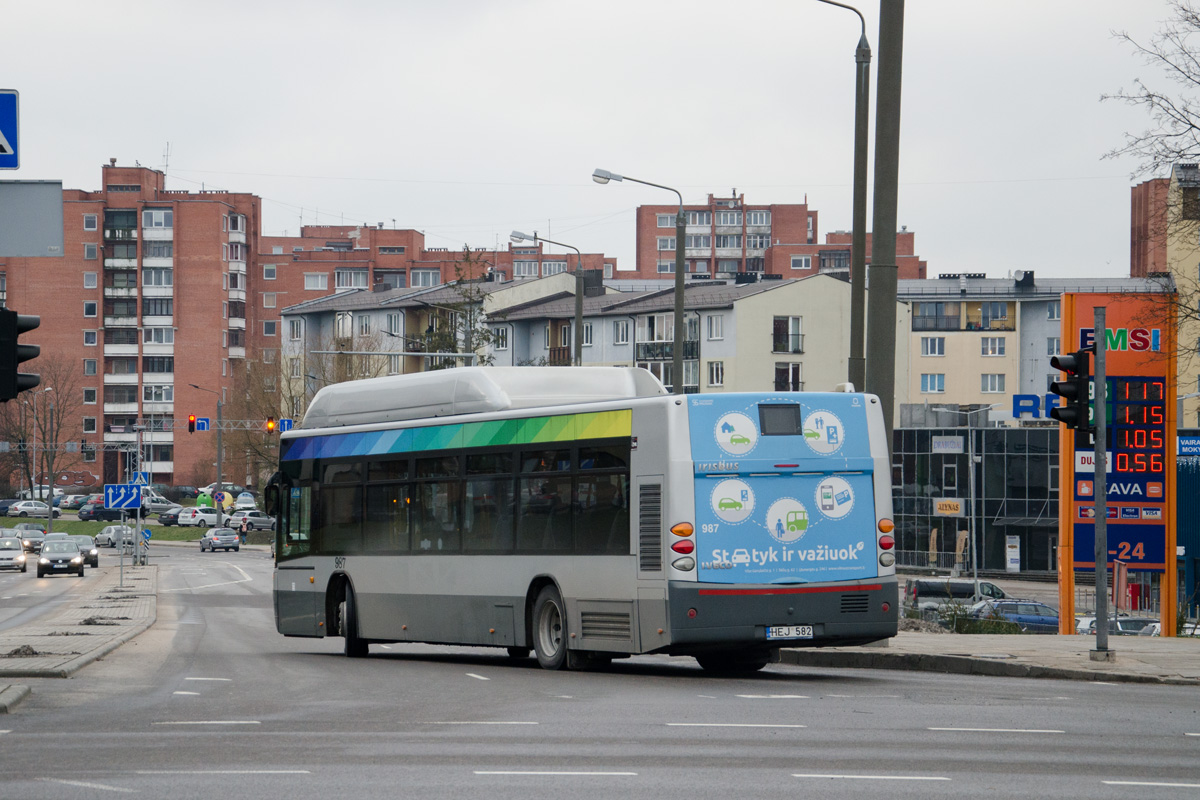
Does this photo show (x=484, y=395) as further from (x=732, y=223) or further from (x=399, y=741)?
(x=732, y=223)

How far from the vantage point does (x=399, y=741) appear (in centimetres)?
1091

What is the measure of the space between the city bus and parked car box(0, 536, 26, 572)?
5598cm

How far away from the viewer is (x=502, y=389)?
60.5ft

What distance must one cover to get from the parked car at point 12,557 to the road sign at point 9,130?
202 feet

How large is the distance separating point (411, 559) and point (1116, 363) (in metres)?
14.1

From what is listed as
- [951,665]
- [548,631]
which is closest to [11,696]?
[548,631]

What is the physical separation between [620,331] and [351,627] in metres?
85.4

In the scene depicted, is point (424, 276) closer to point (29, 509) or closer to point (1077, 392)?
point (29, 509)

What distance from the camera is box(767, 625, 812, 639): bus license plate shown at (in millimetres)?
15516

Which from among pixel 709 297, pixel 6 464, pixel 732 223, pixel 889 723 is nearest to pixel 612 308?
pixel 709 297

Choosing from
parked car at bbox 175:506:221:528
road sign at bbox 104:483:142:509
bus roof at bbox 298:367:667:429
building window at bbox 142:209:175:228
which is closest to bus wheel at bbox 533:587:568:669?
bus roof at bbox 298:367:667:429

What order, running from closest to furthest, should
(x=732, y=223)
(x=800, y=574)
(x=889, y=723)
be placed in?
(x=889, y=723), (x=800, y=574), (x=732, y=223)

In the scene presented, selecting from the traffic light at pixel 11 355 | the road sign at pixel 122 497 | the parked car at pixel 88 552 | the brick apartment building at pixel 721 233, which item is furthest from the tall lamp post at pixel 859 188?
the brick apartment building at pixel 721 233

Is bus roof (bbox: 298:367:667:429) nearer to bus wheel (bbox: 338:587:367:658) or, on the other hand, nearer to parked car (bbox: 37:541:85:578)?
bus wheel (bbox: 338:587:367:658)
